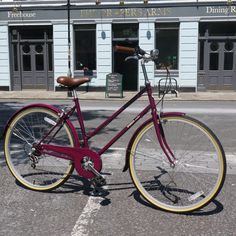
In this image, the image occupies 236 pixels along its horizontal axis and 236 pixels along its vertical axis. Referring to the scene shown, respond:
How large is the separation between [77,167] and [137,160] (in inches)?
24.9

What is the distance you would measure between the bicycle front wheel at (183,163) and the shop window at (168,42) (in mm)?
15063

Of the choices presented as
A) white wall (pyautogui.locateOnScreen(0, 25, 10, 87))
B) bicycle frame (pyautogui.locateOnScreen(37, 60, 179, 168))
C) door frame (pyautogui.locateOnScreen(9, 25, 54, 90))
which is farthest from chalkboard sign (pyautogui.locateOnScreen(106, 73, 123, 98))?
bicycle frame (pyautogui.locateOnScreen(37, 60, 179, 168))

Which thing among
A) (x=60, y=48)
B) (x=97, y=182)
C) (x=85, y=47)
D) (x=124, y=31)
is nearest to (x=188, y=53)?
(x=124, y=31)

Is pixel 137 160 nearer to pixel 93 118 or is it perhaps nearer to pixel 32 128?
pixel 32 128

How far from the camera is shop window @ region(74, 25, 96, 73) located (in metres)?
19.6

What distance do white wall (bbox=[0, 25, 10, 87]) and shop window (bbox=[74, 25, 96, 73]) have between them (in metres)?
3.54

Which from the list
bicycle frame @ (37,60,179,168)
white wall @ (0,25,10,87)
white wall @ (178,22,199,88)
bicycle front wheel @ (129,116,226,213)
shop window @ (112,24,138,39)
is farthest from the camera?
white wall @ (0,25,10,87)

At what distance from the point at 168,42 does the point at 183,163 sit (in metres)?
15.9

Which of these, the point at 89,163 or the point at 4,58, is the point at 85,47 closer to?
the point at 4,58

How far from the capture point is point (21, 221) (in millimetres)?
3650

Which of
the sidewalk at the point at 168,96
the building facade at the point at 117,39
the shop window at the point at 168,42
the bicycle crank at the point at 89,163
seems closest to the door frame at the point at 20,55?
the building facade at the point at 117,39

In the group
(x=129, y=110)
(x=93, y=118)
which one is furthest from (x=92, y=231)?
(x=129, y=110)

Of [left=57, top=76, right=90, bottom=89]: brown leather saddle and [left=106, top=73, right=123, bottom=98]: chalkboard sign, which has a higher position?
[left=57, top=76, right=90, bottom=89]: brown leather saddle

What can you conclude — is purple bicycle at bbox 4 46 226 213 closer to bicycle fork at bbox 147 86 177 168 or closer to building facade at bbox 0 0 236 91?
bicycle fork at bbox 147 86 177 168
